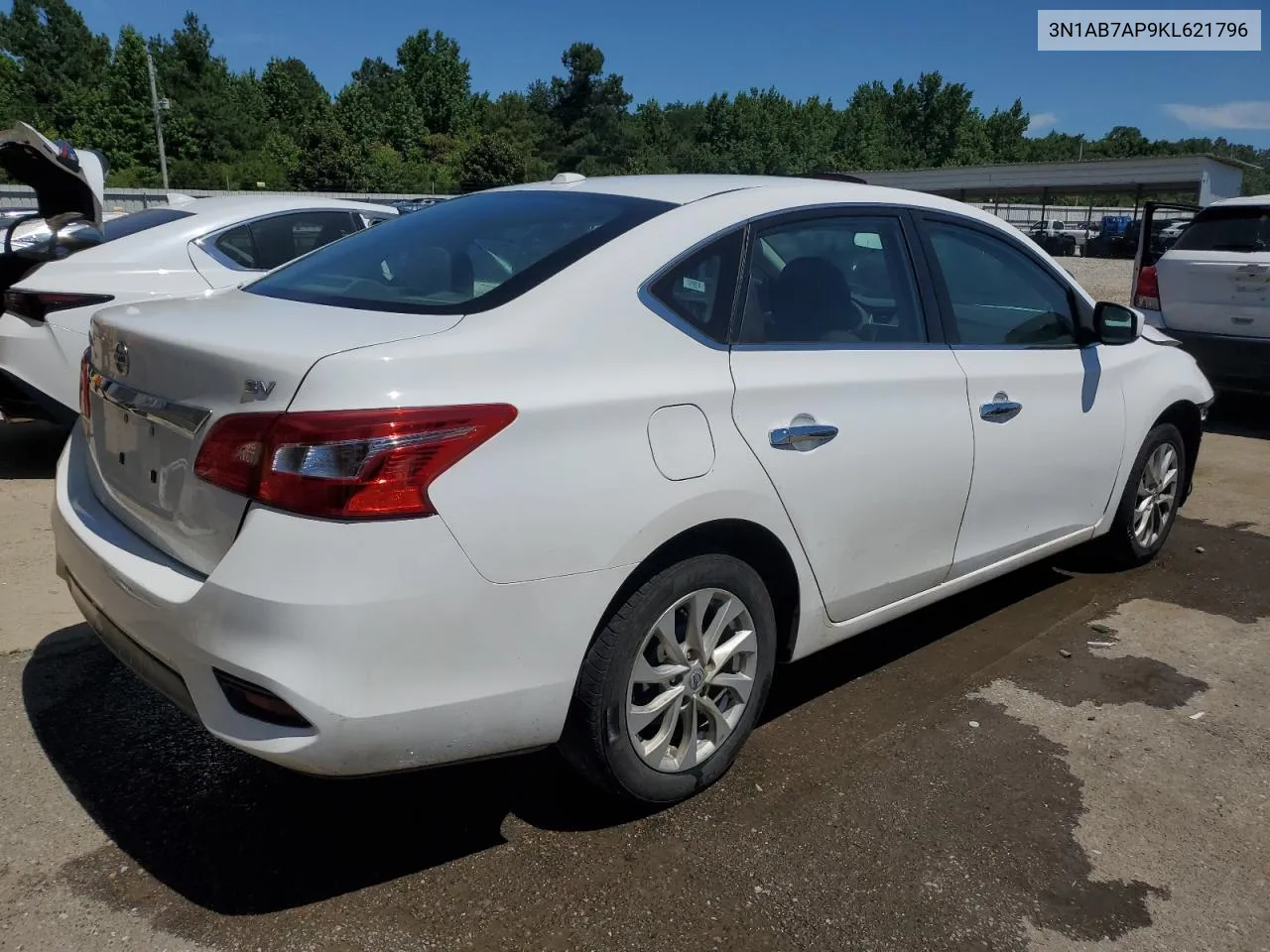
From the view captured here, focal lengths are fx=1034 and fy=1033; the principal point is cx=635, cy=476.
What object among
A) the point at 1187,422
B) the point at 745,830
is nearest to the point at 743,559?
the point at 745,830

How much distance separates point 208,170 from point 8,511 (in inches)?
2104

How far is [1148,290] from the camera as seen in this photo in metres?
8.30

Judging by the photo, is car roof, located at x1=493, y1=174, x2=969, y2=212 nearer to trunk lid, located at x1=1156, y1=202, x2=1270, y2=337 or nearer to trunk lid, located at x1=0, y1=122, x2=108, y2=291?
trunk lid, located at x1=0, y1=122, x2=108, y2=291

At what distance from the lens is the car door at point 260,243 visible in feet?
19.9

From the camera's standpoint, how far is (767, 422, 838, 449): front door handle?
8.98ft

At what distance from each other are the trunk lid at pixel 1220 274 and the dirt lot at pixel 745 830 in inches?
185

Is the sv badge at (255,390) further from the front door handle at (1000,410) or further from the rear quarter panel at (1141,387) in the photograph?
the rear quarter panel at (1141,387)

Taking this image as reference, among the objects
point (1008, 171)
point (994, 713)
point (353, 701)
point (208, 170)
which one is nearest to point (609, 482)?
point (353, 701)

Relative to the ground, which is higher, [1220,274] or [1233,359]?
[1220,274]

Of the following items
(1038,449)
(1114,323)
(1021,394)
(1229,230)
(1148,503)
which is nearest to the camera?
(1021,394)

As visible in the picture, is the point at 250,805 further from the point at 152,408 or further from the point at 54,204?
the point at 54,204

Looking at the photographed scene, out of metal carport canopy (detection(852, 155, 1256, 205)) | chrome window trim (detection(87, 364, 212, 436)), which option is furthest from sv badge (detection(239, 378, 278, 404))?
metal carport canopy (detection(852, 155, 1256, 205))

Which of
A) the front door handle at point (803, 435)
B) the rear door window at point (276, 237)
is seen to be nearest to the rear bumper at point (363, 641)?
the front door handle at point (803, 435)

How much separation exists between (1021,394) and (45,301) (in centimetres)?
494
